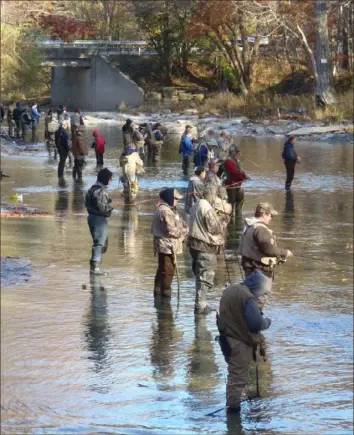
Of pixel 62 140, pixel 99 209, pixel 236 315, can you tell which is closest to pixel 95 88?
pixel 62 140

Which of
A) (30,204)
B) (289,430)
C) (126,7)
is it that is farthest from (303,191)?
(126,7)

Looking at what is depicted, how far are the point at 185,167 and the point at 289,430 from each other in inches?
908

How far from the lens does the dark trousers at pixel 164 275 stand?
1392 centimetres

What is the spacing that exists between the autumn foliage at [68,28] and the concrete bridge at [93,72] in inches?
39.0

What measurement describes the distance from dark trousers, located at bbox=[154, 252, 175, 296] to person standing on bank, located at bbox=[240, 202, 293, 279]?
Answer: 1.98m

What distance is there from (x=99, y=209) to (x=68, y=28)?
210 ft

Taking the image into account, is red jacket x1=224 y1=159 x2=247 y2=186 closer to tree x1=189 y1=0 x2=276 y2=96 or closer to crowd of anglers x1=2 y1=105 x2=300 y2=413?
crowd of anglers x1=2 y1=105 x2=300 y2=413

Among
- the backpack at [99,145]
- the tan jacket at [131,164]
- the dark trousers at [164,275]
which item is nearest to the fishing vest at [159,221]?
the dark trousers at [164,275]

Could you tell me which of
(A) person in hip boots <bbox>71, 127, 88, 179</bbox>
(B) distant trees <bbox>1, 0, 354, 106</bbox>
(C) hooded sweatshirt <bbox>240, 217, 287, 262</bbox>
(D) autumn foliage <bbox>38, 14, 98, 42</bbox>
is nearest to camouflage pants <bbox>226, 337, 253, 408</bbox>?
(C) hooded sweatshirt <bbox>240, 217, 287, 262</bbox>

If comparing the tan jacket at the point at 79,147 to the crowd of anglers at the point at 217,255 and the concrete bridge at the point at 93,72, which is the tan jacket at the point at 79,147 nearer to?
the crowd of anglers at the point at 217,255

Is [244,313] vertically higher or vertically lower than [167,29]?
lower

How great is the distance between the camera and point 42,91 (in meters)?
84.8

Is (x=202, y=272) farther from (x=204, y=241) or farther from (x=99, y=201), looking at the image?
(x=99, y=201)

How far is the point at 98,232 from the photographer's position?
1502 cm
